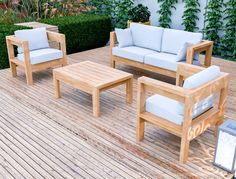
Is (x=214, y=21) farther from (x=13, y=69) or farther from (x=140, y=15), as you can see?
(x=13, y=69)

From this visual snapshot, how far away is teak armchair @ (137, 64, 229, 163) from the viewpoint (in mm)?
2756

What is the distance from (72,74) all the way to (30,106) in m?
0.75

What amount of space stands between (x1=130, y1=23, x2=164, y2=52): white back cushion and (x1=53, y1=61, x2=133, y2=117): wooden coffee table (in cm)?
126

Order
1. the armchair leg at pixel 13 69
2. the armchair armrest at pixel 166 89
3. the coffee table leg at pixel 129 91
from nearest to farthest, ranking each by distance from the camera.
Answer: the armchair armrest at pixel 166 89 → the coffee table leg at pixel 129 91 → the armchair leg at pixel 13 69

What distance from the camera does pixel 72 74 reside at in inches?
164

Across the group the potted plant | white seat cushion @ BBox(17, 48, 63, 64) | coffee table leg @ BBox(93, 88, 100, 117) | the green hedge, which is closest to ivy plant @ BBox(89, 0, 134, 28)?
the green hedge

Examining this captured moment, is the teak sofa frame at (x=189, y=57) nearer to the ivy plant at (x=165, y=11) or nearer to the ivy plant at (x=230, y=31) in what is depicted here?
the ivy plant at (x=230, y=31)

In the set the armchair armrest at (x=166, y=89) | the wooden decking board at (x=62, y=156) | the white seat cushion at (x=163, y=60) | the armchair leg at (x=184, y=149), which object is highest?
the armchair armrest at (x=166, y=89)

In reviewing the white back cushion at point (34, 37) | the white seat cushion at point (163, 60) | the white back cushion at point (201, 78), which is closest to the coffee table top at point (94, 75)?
the white seat cushion at point (163, 60)

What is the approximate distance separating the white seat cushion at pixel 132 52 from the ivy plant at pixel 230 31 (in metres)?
2.24

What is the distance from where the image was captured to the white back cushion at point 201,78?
282 centimetres

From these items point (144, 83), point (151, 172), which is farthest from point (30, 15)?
point (151, 172)

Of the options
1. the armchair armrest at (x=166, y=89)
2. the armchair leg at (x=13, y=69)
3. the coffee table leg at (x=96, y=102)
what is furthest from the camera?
the armchair leg at (x=13, y=69)

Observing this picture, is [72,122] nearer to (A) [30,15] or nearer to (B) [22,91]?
(B) [22,91]
